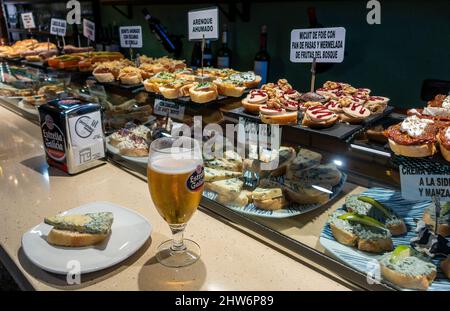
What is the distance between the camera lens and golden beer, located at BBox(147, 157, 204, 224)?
77 cm

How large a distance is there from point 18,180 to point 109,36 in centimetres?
265

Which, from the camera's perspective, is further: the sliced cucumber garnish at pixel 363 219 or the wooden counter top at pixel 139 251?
the sliced cucumber garnish at pixel 363 219

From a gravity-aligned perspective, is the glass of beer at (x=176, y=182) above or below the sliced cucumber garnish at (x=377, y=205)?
above

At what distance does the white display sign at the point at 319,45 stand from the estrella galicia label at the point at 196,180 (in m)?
0.52

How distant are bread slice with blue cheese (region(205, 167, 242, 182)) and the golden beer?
33 centimetres

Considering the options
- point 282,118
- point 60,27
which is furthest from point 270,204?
point 60,27

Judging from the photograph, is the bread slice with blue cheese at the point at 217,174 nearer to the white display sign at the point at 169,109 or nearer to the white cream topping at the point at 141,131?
the white display sign at the point at 169,109

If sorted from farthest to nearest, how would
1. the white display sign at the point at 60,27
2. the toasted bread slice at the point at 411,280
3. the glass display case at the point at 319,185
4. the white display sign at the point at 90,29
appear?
1. the white display sign at the point at 60,27
2. the white display sign at the point at 90,29
3. the glass display case at the point at 319,185
4. the toasted bread slice at the point at 411,280

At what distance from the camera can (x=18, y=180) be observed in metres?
1.29

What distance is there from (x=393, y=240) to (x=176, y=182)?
55 cm

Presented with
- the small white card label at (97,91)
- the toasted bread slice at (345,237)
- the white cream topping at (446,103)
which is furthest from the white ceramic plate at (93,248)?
the small white card label at (97,91)

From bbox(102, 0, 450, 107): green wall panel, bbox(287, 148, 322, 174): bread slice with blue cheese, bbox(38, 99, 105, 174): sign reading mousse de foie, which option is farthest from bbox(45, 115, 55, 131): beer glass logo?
bbox(102, 0, 450, 107): green wall panel

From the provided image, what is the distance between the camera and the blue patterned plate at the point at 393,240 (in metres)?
0.78

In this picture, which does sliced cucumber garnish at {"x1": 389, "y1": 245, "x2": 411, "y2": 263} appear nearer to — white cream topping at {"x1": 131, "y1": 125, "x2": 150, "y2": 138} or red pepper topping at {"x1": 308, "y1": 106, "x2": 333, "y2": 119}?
red pepper topping at {"x1": 308, "y1": 106, "x2": 333, "y2": 119}
